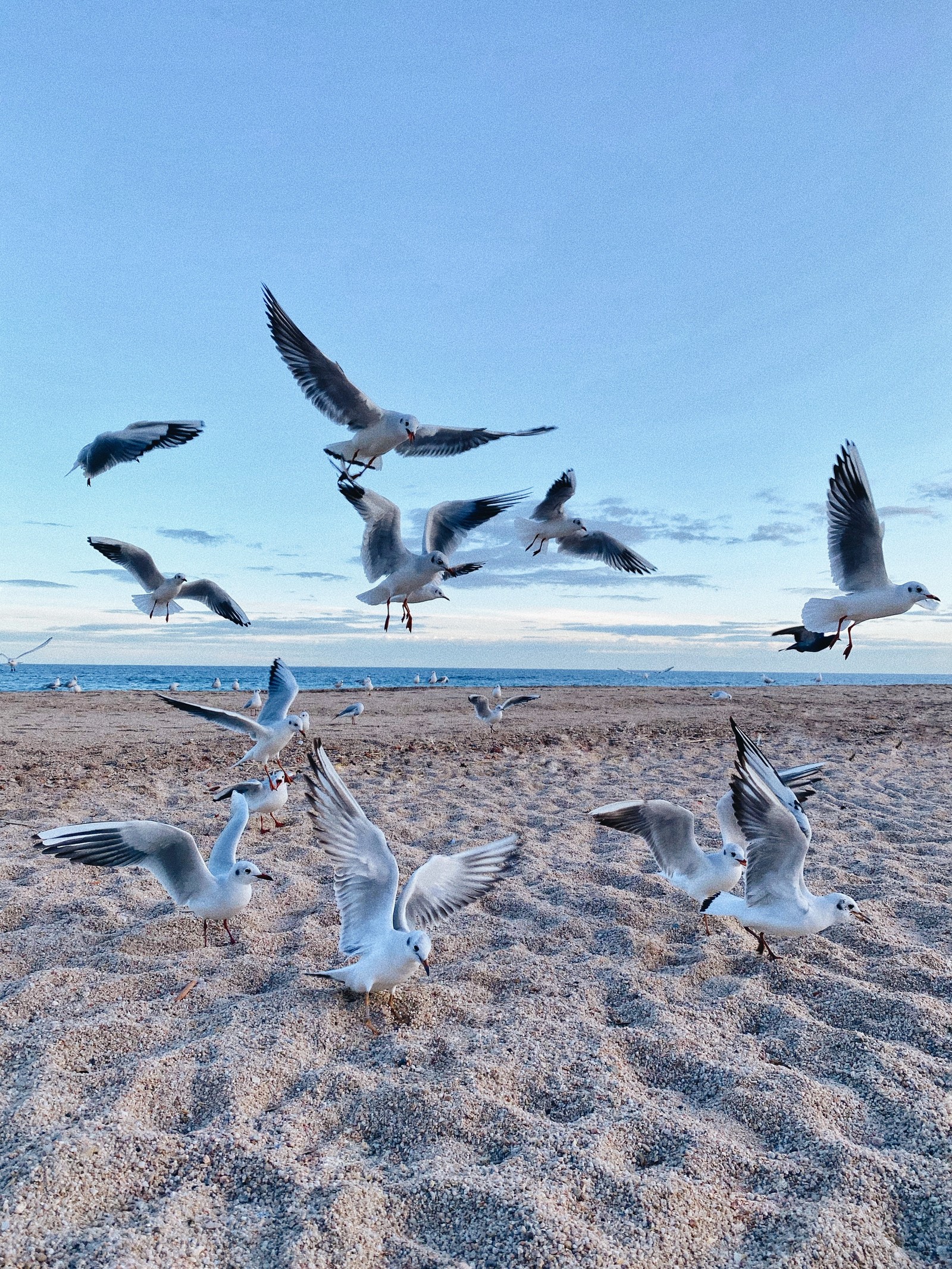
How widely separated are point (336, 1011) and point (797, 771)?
330cm

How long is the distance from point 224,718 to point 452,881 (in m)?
2.28

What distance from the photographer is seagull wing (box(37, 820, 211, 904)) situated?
11.0 ft

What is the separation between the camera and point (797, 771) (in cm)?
506

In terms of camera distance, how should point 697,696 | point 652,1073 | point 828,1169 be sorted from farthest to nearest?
point 697,696
point 652,1073
point 828,1169

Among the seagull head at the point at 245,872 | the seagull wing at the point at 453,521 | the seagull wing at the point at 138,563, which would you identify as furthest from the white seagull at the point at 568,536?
the seagull head at the point at 245,872

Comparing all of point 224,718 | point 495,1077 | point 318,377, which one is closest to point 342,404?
point 318,377

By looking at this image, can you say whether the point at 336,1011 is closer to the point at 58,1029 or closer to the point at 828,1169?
the point at 58,1029

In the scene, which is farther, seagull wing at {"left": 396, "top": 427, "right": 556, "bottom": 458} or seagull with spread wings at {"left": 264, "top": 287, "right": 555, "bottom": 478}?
seagull wing at {"left": 396, "top": 427, "right": 556, "bottom": 458}

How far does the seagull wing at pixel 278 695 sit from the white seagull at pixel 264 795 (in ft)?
1.65

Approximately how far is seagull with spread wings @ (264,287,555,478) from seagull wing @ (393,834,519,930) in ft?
6.61

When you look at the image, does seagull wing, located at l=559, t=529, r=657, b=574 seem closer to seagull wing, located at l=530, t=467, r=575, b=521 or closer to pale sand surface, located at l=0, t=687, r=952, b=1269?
seagull wing, located at l=530, t=467, r=575, b=521

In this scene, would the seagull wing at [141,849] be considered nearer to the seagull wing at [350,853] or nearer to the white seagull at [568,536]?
the seagull wing at [350,853]

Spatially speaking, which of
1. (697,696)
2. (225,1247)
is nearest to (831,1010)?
(225,1247)

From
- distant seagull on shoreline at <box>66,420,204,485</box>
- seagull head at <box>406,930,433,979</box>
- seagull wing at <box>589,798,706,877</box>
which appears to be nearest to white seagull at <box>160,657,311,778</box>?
distant seagull on shoreline at <box>66,420,204,485</box>
